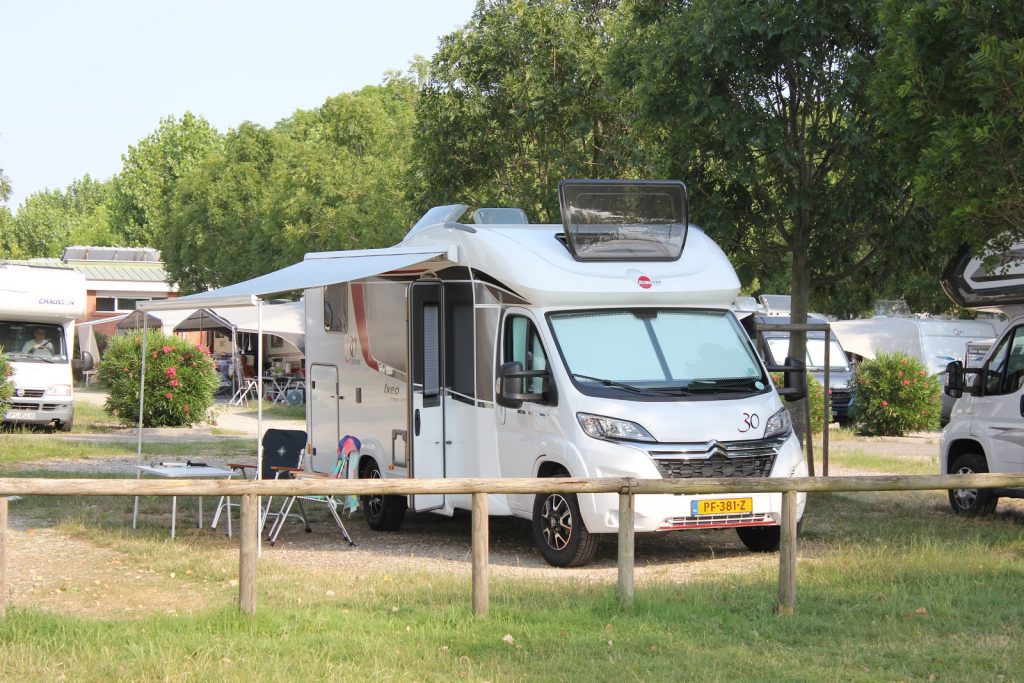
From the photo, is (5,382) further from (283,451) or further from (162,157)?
(162,157)

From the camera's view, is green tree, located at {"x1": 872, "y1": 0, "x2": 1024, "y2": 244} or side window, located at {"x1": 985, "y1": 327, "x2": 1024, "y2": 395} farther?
side window, located at {"x1": 985, "y1": 327, "x2": 1024, "y2": 395}

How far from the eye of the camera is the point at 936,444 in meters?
22.4

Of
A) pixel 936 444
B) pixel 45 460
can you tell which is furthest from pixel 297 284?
pixel 936 444

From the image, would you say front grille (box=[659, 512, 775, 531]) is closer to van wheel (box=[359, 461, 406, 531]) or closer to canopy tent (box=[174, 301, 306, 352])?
van wheel (box=[359, 461, 406, 531])

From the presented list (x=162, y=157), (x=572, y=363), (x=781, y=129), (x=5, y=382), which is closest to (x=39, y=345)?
(x=5, y=382)

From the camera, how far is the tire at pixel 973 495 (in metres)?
12.0

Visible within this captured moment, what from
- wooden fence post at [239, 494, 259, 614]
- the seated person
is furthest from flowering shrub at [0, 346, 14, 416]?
wooden fence post at [239, 494, 259, 614]

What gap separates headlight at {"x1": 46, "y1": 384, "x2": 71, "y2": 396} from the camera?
73.3ft

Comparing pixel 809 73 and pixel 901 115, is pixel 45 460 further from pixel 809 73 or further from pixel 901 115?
pixel 901 115

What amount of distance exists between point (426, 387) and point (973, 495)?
5.50 m

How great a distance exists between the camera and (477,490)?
735 cm

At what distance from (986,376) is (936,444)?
1125 centimetres

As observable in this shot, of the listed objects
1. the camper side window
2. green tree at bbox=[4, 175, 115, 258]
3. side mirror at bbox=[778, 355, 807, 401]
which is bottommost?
side mirror at bbox=[778, 355, 807, 401]

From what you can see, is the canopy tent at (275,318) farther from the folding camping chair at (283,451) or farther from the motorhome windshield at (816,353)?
the folding camping chair at (283,451)
